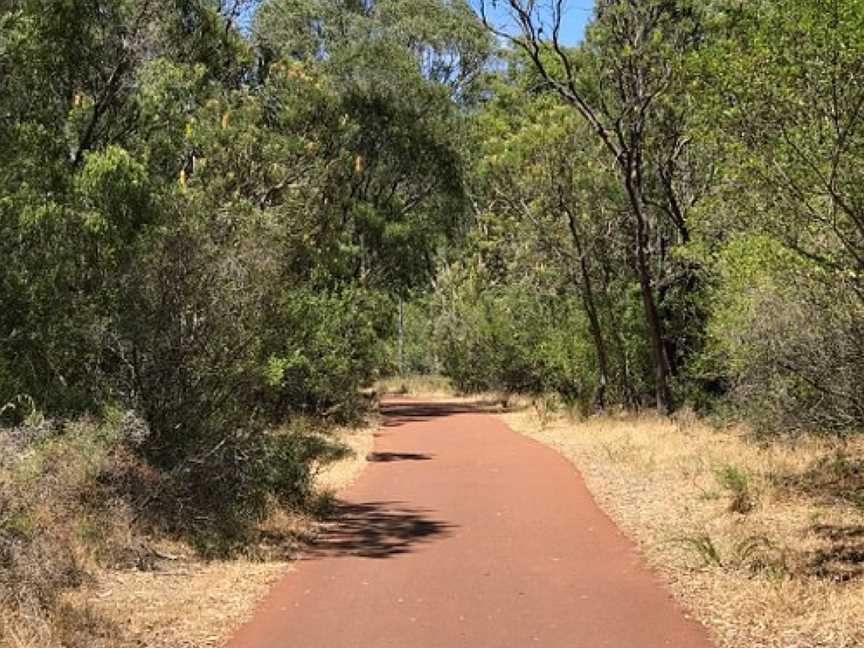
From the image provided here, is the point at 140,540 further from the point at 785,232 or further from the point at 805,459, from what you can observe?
the point at 805,459

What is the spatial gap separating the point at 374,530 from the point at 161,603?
13.8 ft

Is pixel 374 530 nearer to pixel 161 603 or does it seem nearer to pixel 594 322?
pixel 161 603

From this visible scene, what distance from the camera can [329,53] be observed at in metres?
33.3

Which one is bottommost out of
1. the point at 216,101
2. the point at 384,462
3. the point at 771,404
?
the point at 384,462

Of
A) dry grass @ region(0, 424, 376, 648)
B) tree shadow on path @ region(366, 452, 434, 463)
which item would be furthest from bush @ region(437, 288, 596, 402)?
dry grass @ region(0, 424, 376, 648)

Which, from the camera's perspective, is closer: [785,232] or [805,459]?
[785,232]

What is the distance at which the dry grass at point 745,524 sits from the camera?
7.31 metres

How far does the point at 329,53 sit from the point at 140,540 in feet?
88.0

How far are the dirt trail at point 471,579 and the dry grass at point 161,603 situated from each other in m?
0.27

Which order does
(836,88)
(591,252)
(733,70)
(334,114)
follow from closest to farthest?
1. (836,88)
2. (733,70)
3. (334,114)
4. (591,252)

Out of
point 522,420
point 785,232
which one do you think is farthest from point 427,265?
point 785,232

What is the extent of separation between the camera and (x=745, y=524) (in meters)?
11.0

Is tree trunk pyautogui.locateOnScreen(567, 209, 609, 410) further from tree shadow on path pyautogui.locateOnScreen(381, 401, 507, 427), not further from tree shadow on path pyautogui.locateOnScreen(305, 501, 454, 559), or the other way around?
tree shadow on path pyautogui.locateOnScreen(305, 501, 454, 559)

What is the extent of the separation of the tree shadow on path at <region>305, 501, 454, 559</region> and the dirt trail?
2 centimetres
